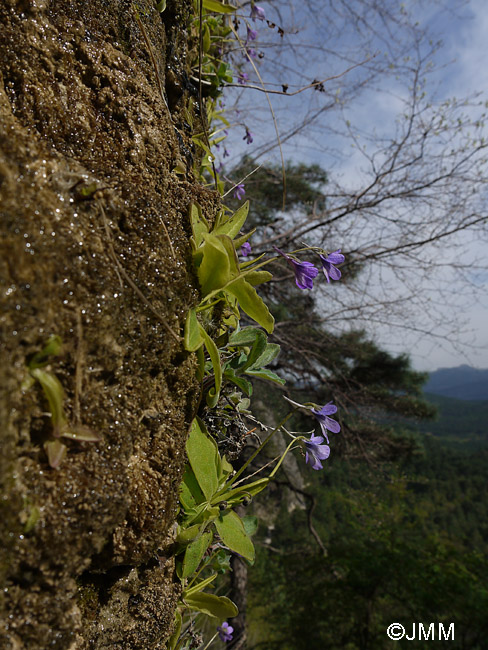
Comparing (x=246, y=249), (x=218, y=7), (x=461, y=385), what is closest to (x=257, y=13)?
(x=218, y=7)

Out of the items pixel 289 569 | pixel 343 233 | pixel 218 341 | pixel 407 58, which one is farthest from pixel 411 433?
pixel 218 341

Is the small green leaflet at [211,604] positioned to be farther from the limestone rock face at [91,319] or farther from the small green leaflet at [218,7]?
the small green leaflet at [218,7]

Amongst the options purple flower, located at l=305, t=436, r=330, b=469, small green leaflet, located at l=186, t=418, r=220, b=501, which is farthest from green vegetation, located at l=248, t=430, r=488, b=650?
small green leaflet, located at l=186, t=418, r=220, b=501

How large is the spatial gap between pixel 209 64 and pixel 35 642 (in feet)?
3.78

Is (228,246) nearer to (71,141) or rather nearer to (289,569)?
(71,141)

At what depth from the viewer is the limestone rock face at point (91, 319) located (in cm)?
39

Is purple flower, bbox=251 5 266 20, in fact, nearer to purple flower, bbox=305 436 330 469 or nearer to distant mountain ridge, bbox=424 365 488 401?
purple flower, bbox=305 436 330 469

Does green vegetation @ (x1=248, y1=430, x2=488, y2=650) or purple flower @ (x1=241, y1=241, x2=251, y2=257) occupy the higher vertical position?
purple flower @ (x1=241, y1=241, x2=251, y2=257)

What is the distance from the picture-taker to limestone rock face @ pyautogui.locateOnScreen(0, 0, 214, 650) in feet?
1.28

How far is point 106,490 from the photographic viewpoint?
46 cm

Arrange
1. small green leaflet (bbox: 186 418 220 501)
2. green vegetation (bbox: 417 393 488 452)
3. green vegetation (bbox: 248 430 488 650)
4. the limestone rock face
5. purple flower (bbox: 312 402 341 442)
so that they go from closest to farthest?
1. the limestone rock face
2. small green leaflet (bbox: 186 418 220 501)
3. purple flower (bbox: 312 402 341 442)
4. green vegetation (bbox: 248 430 488 650)
5. green vegetation (bbox: 417 393 488 452)

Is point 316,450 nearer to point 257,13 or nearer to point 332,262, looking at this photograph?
point 332,262

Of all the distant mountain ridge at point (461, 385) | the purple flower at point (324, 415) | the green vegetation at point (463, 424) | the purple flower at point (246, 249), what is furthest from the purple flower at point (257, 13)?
the distant mountain ridge at point (461, 385)

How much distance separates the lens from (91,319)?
1.54 ft
